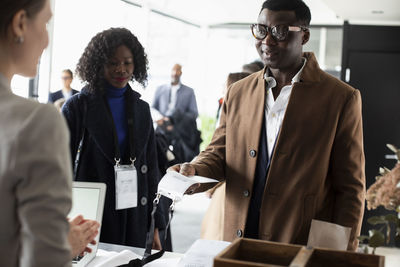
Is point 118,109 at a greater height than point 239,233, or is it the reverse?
point 118,109

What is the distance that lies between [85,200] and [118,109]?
2.63 feet

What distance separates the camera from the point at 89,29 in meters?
6.53

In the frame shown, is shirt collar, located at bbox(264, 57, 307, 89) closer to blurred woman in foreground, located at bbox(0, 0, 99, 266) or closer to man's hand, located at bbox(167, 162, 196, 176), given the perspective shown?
man's hand, located at bbox(167, 162, 196, 176)

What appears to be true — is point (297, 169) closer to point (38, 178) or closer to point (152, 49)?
point (38, 178)

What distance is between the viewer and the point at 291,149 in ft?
6.20

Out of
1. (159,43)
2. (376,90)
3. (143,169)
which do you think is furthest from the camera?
(159,43)

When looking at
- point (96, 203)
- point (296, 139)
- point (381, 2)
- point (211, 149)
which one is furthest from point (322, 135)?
point (381, 2)

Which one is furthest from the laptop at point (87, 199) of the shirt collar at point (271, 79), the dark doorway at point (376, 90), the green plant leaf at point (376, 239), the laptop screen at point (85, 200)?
the dark doorway at point (376, 90)

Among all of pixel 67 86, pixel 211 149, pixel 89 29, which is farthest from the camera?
pixel 89 29

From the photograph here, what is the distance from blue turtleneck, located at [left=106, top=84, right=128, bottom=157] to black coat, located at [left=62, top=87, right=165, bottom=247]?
40 mm

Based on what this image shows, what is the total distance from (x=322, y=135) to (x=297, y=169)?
0.49ft

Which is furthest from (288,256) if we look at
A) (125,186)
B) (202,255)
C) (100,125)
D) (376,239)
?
(100,125)

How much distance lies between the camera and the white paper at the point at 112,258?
5.75 ft

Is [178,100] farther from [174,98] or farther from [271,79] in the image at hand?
[271,79]
